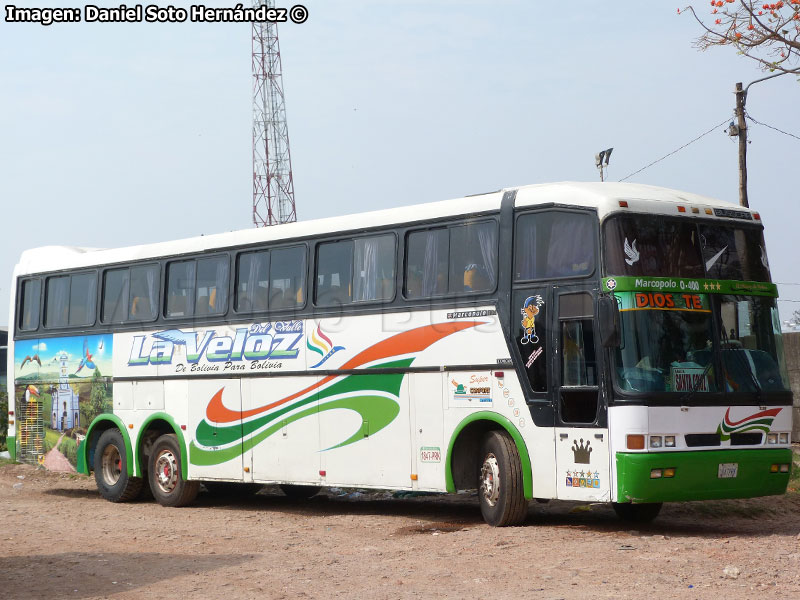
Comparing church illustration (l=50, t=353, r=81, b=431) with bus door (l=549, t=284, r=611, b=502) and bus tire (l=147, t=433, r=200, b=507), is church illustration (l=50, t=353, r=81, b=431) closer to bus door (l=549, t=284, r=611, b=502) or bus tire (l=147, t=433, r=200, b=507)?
bus tire (l=147, t=433, r=200, b=507)

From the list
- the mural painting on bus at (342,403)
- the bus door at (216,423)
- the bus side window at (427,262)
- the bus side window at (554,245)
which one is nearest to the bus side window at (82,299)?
the bus door at (216,423)

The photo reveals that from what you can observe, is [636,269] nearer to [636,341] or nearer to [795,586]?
[636,341]

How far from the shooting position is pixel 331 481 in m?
14.7

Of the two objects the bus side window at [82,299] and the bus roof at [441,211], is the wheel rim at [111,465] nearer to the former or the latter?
the bus side window at [82,299]

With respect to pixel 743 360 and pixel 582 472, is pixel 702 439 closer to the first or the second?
pixel 743 360

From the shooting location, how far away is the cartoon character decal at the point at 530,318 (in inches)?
479

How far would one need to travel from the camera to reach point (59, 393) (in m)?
18.7

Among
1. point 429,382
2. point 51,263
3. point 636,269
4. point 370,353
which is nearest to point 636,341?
point 636,269

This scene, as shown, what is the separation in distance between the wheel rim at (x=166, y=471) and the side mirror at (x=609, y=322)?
7.85m

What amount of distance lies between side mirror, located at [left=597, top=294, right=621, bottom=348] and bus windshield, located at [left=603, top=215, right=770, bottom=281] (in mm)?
305

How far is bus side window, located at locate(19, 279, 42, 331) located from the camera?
19219 millimetres

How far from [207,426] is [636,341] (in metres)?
7.11

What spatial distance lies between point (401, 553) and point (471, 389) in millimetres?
2419

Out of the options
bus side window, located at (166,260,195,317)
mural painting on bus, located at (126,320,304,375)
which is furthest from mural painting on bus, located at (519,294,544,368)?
bus side window, located at (166,260,195,317)
